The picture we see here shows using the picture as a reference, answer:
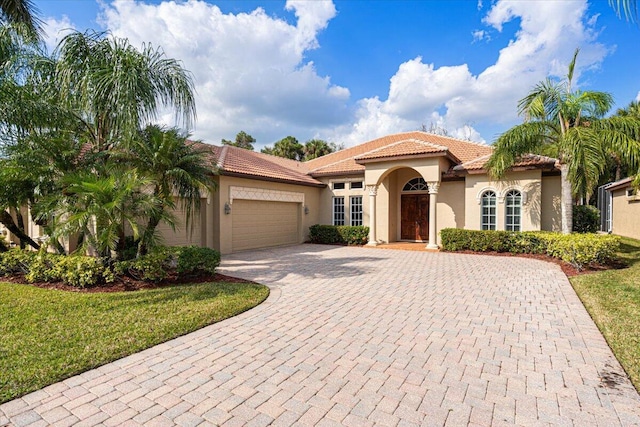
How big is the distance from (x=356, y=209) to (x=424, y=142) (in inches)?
205

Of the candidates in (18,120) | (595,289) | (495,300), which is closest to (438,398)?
(495,300)

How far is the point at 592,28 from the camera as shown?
314 inches

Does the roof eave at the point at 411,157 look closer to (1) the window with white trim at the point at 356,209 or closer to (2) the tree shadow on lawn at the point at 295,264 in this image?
(1) the window with white trim at the point at 356,209

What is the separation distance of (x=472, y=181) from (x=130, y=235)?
14.4 m

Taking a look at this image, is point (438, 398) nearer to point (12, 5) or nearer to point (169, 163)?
point (169, 163)

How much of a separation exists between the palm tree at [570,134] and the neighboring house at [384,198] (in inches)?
89.0

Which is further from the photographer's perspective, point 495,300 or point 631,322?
point 495,300

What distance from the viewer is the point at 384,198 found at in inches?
701

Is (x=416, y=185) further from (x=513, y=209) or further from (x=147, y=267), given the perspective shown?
(x=147, y=267)

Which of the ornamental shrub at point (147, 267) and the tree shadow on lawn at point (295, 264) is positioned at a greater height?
the ornamental shrub at point (147, 267)

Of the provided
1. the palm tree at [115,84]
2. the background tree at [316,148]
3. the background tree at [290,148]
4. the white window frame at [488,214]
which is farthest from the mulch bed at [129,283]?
the background tree at [290,148]

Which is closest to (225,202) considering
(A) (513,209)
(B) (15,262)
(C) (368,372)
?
(B) (15,262)

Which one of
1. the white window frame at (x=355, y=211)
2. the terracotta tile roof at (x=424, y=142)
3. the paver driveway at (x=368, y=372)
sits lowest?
the paver driveway at (x=368, y=372)

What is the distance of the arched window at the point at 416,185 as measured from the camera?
1783 cm
